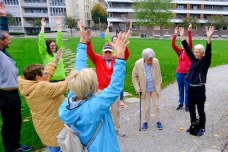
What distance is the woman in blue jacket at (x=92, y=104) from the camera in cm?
197

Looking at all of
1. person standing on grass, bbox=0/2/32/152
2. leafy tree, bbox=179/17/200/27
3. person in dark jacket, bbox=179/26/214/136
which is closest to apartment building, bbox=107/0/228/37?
leafy tree, bbox=179/17/200/27

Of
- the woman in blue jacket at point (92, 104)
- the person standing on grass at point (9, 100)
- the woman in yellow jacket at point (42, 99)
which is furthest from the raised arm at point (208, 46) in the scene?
the person standing on grass at point (9, 100)

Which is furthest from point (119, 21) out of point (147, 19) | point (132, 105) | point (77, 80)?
point (77, 80)

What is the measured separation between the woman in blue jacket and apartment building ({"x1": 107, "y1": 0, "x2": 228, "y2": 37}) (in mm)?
61208

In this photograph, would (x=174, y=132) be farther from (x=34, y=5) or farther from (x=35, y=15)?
(x=34, y=5)

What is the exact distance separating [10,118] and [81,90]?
8.75 feet

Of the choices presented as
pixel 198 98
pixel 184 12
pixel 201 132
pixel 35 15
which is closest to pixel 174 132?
pixel 201 132

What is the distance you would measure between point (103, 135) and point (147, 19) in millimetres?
47447

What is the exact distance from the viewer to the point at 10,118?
3.94 m

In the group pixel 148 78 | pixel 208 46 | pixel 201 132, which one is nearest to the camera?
pixel 208 46

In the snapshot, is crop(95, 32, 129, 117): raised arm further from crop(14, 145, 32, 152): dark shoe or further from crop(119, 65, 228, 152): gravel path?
crop(14, 145, 32, 152): dark shoe

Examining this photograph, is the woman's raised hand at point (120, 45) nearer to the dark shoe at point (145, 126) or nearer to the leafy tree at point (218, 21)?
the dark shoe at point (145, 126)

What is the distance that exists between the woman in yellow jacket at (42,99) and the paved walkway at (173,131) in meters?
1.28

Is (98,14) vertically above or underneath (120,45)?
above
